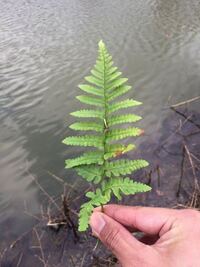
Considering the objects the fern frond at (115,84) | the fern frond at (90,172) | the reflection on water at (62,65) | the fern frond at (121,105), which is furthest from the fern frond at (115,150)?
the reflection on water at (62,65)

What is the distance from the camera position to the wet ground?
5168 millimetres

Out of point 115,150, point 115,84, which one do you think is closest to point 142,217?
point 115,150

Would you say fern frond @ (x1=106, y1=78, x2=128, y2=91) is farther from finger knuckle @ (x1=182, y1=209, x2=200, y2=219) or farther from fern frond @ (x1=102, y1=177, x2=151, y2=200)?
finger knuckle @ (x1=182, y1=209, x2=200, y2=219)

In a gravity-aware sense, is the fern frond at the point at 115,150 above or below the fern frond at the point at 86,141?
below

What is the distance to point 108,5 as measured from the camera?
1702cm

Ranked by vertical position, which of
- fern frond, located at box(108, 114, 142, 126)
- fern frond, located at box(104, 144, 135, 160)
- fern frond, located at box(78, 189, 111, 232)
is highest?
fern frond, located at box(108, 114, 142, 126)

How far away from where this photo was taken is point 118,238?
223cm

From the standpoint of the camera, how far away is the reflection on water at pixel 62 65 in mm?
7070

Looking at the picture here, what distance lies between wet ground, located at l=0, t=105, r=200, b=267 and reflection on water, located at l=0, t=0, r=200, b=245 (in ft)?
1.16

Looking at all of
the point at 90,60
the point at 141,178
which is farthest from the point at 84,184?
the point at 90,60

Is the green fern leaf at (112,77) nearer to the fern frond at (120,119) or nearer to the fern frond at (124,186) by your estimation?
the fern frond at (120,119)

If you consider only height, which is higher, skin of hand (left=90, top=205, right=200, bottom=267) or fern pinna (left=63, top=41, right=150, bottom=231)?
fern pinna (left=63, top=41, right=150, bottom=231)

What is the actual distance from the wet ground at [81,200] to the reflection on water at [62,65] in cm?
35

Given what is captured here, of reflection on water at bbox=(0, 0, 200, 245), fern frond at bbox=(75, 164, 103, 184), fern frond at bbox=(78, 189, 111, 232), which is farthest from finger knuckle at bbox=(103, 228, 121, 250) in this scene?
reflection on water at bbox=(0, 0, 200, 245)
